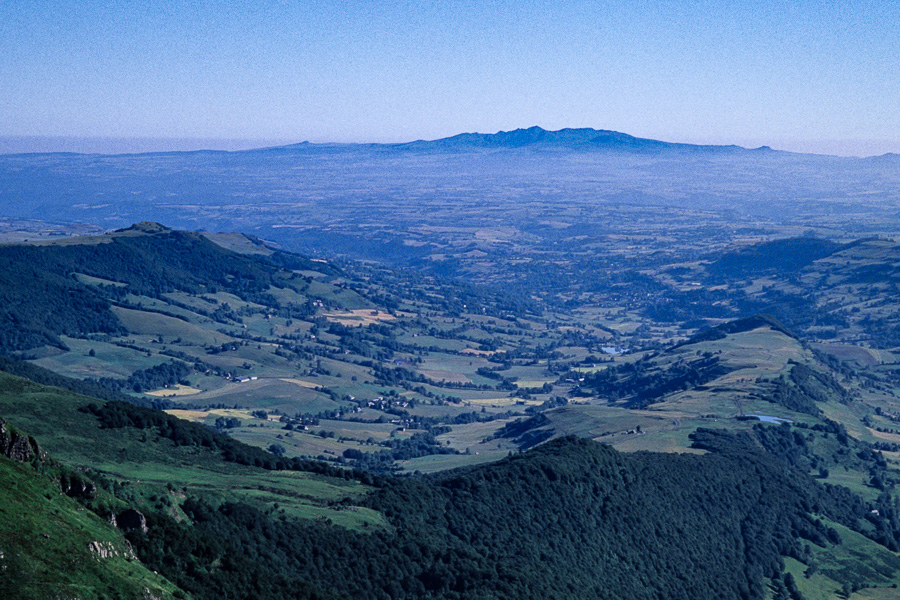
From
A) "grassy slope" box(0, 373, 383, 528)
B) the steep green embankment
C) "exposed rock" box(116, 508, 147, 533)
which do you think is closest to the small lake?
the steep green embankment

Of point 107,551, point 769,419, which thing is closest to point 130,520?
point 107,551

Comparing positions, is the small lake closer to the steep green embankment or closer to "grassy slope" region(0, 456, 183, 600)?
the steep green embankment

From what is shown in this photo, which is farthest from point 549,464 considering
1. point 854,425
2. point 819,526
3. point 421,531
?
point 854,425

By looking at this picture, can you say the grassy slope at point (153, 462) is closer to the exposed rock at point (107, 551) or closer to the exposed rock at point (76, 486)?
the exposed rock at point (76, 486)

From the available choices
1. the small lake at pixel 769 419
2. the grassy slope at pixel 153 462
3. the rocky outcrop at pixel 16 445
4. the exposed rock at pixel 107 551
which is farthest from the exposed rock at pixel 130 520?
the small lake at pixel 769 419

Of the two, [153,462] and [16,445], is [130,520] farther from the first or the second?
[153,462]
